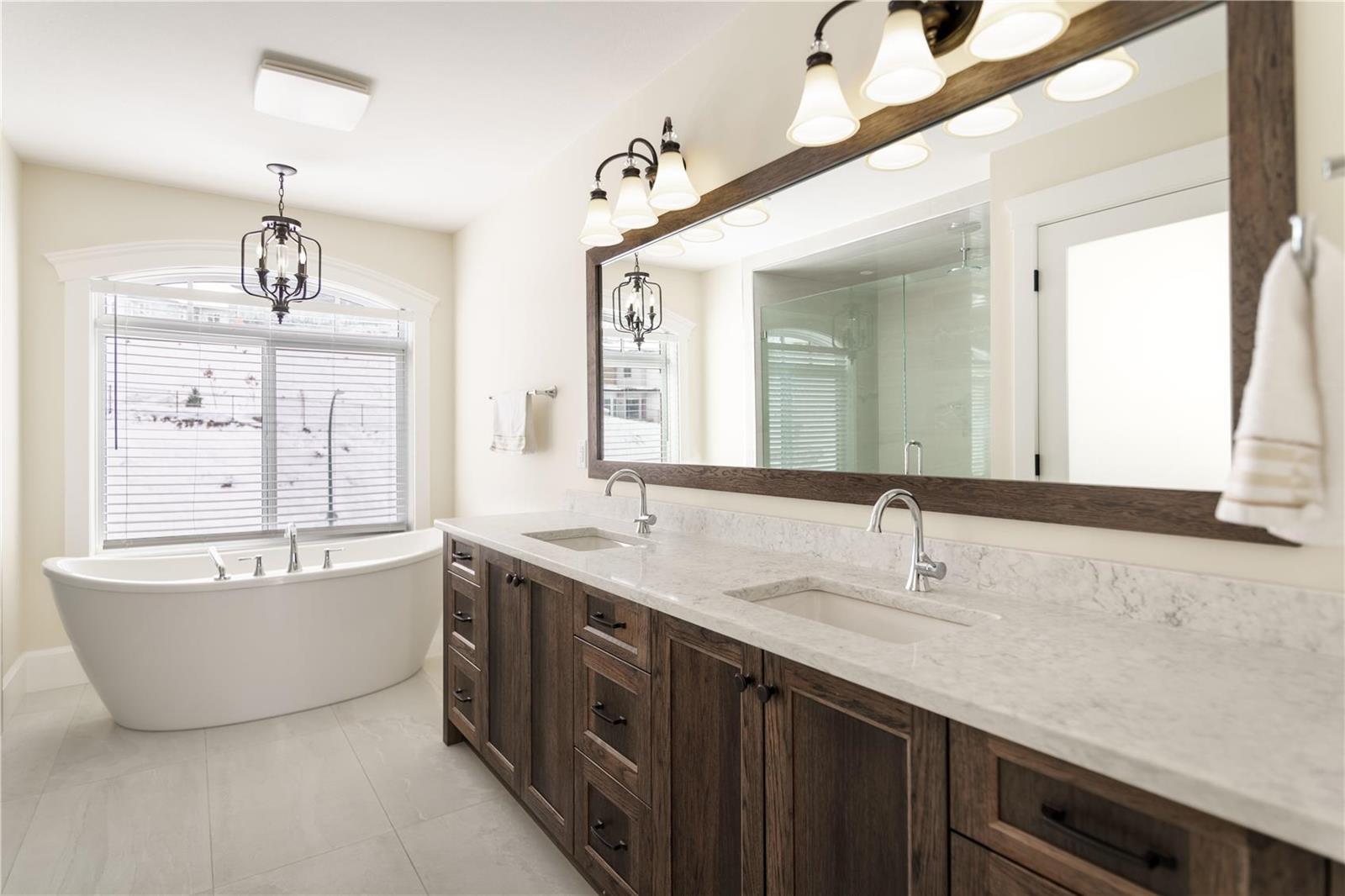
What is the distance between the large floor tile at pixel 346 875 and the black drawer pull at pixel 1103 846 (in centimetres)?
176

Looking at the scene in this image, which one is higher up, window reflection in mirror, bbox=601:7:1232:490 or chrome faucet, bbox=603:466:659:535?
window reflection in mirror, bbox=601:7:1232:490

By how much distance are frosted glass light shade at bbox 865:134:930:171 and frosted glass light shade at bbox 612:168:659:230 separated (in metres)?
0.85

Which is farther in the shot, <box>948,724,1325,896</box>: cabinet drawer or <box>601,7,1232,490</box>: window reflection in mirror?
<box>601,7,1232,490</box>: window reflection in mirror

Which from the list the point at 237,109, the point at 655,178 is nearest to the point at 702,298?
the point at 655,178

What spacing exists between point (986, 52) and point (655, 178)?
120 centimetres

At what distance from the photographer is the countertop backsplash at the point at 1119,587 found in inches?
44.2

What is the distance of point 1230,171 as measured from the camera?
1192mm

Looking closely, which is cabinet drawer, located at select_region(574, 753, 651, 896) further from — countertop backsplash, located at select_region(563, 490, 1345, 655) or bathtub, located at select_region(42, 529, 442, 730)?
bathtub, located at select_region(42, 529, 442, 730)

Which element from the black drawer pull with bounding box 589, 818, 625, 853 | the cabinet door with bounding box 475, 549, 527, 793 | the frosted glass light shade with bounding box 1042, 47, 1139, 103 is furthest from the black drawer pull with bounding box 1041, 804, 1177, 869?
the cabinet door with bounding box 475, 549, 527, 793

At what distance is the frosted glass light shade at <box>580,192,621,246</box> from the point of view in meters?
2.59

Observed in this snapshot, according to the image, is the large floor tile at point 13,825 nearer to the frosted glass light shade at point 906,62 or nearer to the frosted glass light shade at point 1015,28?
the frosted glass light shade at point 906,62

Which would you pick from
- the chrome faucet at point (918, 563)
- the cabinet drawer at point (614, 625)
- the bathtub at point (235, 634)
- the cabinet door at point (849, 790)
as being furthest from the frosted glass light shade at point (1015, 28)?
the bathtub at point (235, 634)

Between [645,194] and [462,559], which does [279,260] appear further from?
[645,194]

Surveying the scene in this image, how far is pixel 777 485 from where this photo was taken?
7.06 feet
